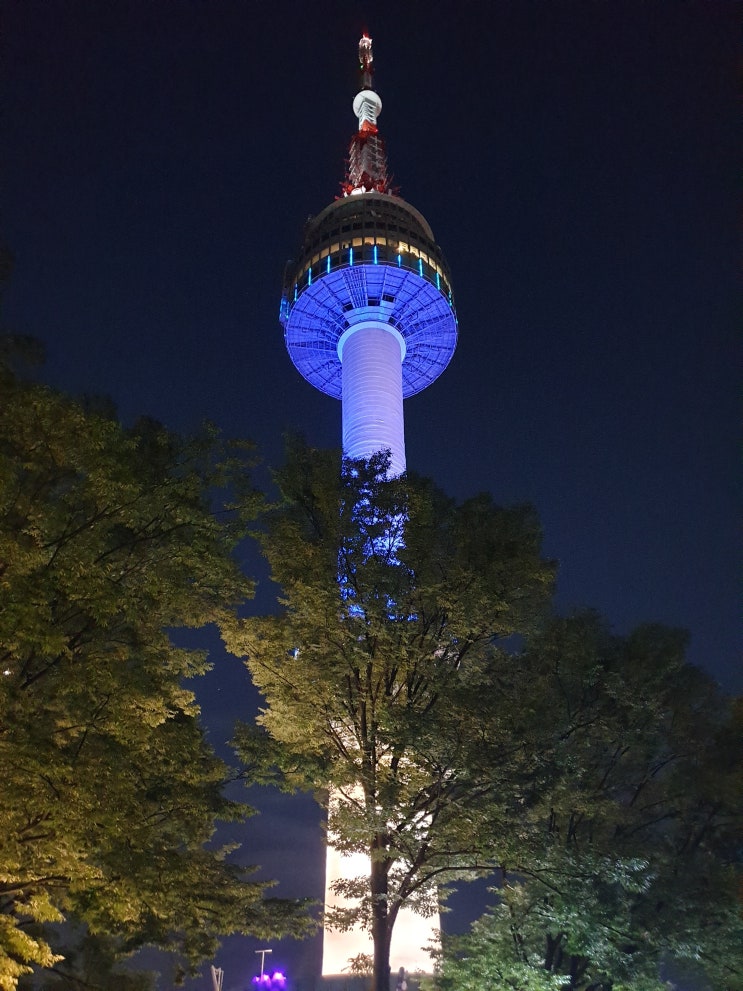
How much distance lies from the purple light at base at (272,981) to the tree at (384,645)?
81.8 ft

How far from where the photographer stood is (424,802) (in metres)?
15.6

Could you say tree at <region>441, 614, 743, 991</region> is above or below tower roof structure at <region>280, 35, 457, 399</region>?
below

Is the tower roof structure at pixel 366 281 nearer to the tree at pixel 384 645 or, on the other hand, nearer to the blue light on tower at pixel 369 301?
the blue light on tower at pixel 369 301

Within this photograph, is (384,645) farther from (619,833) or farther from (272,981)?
(272,981)

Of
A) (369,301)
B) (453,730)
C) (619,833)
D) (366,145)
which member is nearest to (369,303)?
(369,301)

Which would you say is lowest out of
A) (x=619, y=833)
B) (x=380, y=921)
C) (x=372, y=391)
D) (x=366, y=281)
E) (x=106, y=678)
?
(x=380, y=921)

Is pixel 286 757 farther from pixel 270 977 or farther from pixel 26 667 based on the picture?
pixel 270 977

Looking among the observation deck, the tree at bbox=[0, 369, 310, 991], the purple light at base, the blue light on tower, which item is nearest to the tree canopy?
the tree at bbox=[0, 369, 310, 991]

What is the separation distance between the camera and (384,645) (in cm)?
1611

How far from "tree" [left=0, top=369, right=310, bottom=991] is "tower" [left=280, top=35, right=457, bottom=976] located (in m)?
38.5

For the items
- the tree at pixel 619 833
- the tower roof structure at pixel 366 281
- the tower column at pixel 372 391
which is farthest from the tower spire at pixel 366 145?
the tree at pixel 619 833

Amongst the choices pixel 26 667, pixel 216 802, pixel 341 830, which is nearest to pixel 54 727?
pixel 26 667

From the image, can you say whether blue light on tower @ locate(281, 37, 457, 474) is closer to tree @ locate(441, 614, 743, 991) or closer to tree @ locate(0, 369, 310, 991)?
tree @ locate(441, 614, 743, 991)

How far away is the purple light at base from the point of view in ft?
121
